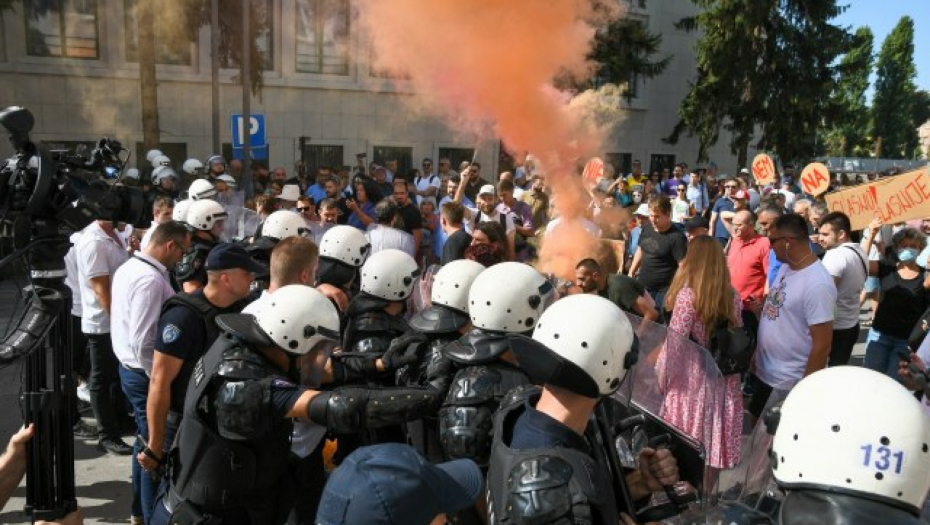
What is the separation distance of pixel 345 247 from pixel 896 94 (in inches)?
2779

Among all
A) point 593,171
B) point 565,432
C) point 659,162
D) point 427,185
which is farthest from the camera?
point 659,162

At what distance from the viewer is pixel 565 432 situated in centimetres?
230

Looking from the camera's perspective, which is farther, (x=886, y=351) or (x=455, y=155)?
(x=455, y=155)

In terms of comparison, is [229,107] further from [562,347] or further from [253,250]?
[562,347]

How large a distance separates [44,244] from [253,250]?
3329 mm

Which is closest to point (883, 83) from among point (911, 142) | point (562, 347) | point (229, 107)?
point (911, 142)

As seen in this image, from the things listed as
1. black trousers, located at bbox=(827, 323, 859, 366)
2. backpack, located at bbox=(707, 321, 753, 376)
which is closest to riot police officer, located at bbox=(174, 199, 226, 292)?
backpack, located at bbox=(707, 321, 753, 376)

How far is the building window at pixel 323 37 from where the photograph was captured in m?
21.8

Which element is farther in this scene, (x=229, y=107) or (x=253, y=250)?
(x=229, y=107)

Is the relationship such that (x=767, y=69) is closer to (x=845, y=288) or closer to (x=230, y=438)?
(x=845, y=288)

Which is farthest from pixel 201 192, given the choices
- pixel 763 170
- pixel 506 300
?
pixel 763 170

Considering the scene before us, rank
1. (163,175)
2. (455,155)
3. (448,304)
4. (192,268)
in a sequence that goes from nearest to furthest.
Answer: (448,304) → (192,268) → (163,175) → (455,155)

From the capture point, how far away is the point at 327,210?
812cm

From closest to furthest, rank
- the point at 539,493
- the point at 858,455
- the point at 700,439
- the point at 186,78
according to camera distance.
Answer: the point at 858,455 < the point at 539,493 < the point at 700,439 < the point at 186,78
